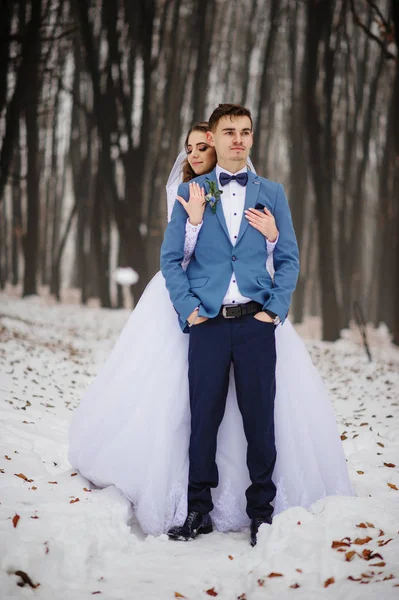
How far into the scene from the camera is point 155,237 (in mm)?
22828

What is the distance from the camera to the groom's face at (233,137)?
3346 mm

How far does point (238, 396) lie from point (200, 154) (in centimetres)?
161

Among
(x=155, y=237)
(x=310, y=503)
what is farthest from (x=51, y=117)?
(x=310, y=503)

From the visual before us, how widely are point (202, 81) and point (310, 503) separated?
600 inches

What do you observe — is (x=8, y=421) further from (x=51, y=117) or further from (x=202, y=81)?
(x=51, y=117)

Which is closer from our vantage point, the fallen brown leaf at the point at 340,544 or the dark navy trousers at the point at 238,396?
the fallen brown leaf at the point at 340,544

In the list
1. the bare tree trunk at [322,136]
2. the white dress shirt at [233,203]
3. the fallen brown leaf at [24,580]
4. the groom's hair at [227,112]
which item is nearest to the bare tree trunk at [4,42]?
the bare tree trunk at [322,136]

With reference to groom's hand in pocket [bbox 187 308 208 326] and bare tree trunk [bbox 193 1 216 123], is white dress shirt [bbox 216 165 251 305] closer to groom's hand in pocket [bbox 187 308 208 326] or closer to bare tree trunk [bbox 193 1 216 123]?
groom's hand in pocket [bbox 187 308 208 326]

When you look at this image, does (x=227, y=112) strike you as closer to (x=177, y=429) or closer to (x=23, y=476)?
(x=177, y=429)

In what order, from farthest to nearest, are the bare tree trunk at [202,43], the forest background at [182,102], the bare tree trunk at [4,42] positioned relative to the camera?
the bare tree trunk at [202,43]
the forest background at [182,102]
the bare tree trunk at [4,42]

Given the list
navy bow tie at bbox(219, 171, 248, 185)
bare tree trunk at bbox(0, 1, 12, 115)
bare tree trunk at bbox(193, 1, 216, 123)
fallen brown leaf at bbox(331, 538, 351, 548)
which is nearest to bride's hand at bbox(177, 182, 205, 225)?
navy bow tie at bbox(219, 171, 248, 185)

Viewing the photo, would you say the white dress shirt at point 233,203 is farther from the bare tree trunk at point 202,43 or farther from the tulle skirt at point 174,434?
the bare tree trunk at point 202,43

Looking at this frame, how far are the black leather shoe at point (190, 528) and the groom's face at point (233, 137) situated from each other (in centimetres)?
214

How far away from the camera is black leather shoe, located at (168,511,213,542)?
3312 millimetres
